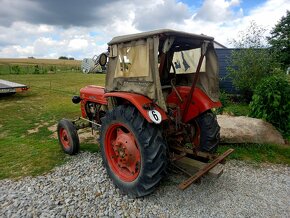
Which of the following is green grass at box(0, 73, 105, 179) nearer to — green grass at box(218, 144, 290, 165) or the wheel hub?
→ the wheel hub

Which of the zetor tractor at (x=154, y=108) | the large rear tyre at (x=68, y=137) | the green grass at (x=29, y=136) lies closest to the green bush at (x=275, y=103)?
the zetor tractor at (x=154, y=108)

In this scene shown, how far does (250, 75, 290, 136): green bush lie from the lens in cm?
589

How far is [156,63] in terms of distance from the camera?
292 cm

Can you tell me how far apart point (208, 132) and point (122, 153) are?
4.53 ft

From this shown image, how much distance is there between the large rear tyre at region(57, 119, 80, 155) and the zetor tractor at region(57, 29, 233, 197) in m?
1.09

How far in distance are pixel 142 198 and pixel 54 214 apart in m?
1.10

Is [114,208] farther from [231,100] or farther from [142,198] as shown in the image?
[231,100]

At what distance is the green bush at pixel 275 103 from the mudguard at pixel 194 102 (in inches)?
117

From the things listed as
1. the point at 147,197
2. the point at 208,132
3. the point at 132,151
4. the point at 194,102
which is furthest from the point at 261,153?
the point at 132,151

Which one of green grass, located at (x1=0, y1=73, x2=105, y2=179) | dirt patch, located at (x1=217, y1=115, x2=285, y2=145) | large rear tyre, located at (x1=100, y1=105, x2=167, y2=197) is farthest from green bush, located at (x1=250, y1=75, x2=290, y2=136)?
green grass, located at (x1=0, y1=73, x2=105, y2=179)

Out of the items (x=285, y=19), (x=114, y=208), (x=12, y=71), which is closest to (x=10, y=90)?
(x=114, y=208)

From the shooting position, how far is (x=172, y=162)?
3559 millimetres

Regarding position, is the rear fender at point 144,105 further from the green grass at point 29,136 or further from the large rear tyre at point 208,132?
the green grass at point 29,136

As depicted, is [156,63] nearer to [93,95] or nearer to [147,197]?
[147,197]
